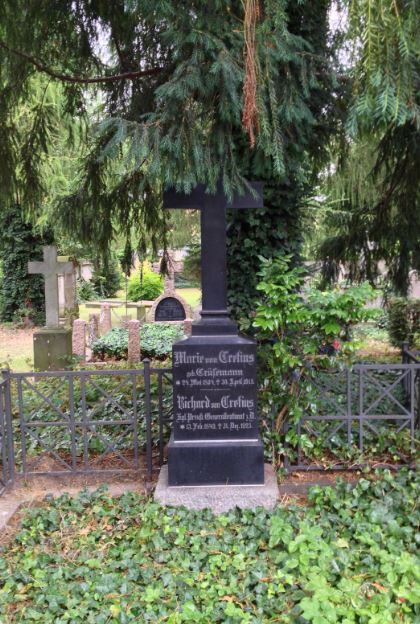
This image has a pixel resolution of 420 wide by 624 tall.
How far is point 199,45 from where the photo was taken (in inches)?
130

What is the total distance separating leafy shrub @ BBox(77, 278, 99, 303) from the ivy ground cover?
59.3ft

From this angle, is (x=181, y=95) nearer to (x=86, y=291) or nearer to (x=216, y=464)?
(x=216, y=464)

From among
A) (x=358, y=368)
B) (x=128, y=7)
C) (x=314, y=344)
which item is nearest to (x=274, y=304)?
(x=314, y=344)

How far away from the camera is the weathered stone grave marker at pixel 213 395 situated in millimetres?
3639

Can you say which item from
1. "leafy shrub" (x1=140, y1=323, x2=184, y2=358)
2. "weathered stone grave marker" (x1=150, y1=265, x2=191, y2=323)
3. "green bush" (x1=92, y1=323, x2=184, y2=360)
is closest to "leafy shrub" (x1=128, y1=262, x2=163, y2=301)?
"weathered stone grave marker" (x1=150, y1=265, x2=191, y2=323)

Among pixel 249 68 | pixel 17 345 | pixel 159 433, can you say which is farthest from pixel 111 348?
pixel 249 68

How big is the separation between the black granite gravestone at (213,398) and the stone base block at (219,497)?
0.06 meters

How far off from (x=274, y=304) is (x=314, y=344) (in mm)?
398

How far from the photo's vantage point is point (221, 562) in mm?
2891

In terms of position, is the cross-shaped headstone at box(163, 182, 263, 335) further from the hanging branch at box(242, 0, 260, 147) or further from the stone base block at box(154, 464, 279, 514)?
the stone base block at box(154, 464, 279, 514)

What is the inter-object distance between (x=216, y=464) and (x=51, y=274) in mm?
6745

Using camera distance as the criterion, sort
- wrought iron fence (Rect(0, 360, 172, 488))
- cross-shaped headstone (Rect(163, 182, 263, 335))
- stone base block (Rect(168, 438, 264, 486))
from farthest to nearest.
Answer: wrought iron fence (Rect(0, 360, 172, 488)) < cross-shaped headstone (Rect(163, 182, 263, 335)) < stone base block (Rect(168, 438, 264, 486))

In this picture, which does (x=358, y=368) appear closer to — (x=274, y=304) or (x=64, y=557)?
(x=274, y=304)

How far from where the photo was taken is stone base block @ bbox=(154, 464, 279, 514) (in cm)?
352
